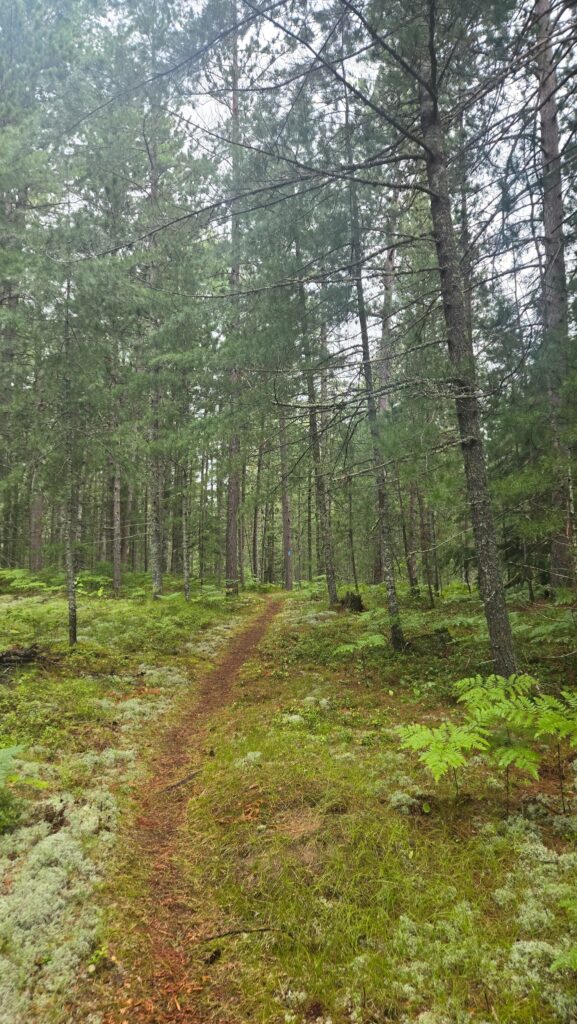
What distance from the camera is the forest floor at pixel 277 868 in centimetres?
268

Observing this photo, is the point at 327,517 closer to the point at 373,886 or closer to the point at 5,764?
the point at 5,764

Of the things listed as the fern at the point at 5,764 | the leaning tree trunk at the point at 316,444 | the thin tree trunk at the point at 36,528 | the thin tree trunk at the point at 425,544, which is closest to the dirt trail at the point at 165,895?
the fern at the point at 5,764

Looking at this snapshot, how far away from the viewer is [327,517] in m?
14.1

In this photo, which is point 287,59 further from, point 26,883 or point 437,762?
point 26,883

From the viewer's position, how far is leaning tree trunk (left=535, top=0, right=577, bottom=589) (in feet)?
19.2

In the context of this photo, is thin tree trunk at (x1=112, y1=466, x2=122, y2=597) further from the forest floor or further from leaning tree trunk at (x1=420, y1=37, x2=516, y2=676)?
leaning tree trunk at (x1=420, y1=37, x2=516, y2=676)

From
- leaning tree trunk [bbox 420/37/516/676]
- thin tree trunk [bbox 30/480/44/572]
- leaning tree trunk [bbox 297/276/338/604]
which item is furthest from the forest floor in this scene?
thin tree trunk [bbox 30/480/44/572]

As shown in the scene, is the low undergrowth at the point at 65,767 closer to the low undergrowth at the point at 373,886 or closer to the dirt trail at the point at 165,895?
the dirt trail at the point at 165,895

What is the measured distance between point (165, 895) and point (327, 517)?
36.5 feet

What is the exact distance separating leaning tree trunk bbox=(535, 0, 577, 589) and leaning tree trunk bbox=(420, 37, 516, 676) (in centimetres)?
85

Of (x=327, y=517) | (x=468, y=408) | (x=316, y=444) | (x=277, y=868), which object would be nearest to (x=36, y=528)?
(x=327, y=517)

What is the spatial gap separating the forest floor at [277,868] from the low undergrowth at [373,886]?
0.01 metres

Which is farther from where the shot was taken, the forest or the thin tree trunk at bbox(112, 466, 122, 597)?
the thin tree trunk at bbox(112, 466, 122, 597)

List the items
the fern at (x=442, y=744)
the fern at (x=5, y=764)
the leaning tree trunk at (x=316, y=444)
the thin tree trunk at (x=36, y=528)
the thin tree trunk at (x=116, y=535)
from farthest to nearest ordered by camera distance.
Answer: the thin tree trunk at (x=36, y=528) → the thin tree trunk at (x=116, y=535) → the leaning tree trunk at (x=316, y=444) → the fern at (x=5, y=764) → the fern at (x=442, y=744)
